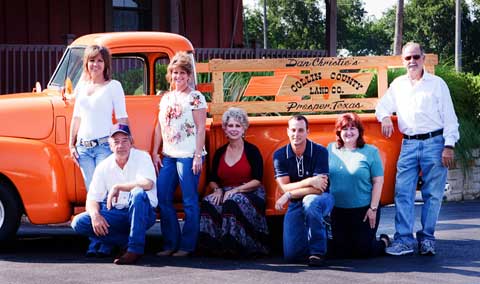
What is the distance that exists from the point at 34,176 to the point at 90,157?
52 cm

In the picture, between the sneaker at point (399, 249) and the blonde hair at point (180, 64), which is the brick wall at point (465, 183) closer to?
the sneaker at point (399, 249)

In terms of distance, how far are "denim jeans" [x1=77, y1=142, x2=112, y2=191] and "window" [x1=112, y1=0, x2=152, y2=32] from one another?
11.8 m

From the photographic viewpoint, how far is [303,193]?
28.8 ft

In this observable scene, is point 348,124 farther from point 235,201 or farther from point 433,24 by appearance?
point 433,24

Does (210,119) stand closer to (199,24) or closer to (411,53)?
(411,53)

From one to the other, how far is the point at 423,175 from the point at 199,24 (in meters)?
12.9

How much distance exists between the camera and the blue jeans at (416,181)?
30.2ft

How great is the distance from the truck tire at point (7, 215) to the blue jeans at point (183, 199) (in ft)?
4.07

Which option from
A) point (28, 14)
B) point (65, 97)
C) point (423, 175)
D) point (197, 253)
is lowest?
point (197, 253)

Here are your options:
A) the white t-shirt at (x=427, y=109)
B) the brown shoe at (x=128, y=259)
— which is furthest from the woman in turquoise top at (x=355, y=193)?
the brown shoe at (x=128, y=259)

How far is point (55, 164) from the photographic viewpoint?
904cm

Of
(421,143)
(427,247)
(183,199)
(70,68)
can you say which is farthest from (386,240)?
(70,68)

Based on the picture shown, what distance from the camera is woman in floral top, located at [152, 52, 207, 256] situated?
29.3 feet

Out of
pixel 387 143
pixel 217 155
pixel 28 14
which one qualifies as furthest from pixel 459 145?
pixel 28 14
